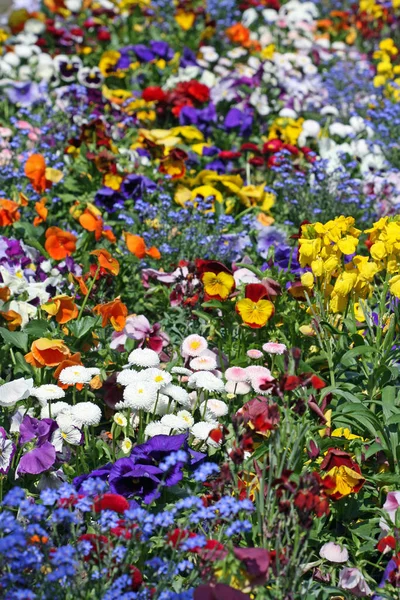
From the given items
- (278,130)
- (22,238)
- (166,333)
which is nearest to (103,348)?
(166,333)

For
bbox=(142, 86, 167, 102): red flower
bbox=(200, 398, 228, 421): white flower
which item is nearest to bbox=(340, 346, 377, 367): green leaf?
bbox=(200, 398, 228, 421): white flower

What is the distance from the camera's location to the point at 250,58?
22.9 feet

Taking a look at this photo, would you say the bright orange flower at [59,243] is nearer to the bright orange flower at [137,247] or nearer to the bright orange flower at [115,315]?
the bright orange flower at [137,247]

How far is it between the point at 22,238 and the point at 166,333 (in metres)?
1.02

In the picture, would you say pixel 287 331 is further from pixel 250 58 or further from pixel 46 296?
pixel 250 58

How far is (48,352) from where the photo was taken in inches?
116

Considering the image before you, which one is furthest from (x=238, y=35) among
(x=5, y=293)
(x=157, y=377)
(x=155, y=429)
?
(x=155, y=429)

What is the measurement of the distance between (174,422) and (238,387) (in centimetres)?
34

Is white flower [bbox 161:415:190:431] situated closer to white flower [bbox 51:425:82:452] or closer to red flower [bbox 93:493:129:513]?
white flower [bbox 51:425:82:452]

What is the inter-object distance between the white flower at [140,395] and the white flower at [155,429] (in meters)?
0.08

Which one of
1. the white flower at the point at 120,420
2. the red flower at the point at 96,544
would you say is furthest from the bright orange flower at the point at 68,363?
the red flower at the point at 96,544

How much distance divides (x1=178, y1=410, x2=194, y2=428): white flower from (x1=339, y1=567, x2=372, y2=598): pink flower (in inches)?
27.8

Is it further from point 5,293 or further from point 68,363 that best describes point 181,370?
point 5,293

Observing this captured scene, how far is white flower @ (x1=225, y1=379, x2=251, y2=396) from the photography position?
3035mm
